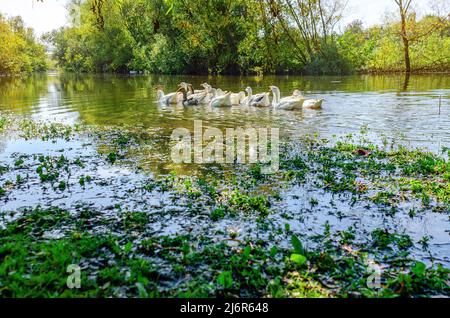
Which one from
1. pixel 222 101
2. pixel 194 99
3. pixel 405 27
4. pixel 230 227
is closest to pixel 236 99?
pixel 222 101

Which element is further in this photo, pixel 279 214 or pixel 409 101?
pixel 409 101

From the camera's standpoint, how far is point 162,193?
25.1 feet

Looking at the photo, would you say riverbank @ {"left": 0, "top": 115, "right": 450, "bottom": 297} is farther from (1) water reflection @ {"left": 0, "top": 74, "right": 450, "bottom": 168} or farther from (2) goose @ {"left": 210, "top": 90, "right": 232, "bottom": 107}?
(2) goose @ {"left": 210, "top": 90, "right": 232, "bottom": 107}

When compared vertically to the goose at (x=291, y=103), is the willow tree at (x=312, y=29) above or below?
above

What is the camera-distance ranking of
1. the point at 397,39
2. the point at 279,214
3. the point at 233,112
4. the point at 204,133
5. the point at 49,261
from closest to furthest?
the point at 49,261 → the point at 279,214 → the point at 204,133 → the point at 233,112 → the point at 397,39

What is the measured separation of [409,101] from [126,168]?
1620 centimetres

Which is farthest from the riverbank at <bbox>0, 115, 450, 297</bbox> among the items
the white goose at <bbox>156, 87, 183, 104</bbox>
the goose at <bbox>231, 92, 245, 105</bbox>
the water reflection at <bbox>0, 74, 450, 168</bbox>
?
the white goose at <bbox>156, 87, 183, 104</bbox>

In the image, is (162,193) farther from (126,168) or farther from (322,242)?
(322,242)

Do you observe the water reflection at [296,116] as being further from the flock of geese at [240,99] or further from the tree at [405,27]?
the tree at [405,27]

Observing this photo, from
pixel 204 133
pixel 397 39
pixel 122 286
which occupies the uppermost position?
pixel 397 39

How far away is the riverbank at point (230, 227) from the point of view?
452cm

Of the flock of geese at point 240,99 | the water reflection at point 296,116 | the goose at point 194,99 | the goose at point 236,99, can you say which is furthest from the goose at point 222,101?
the goose at point 194,99

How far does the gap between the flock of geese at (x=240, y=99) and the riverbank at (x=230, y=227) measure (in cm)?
854
